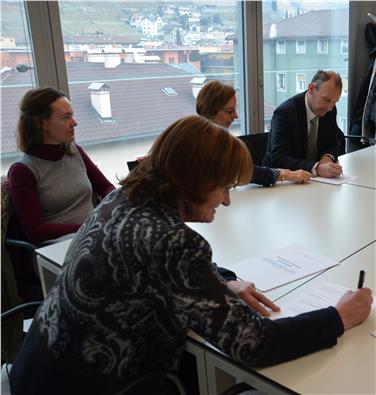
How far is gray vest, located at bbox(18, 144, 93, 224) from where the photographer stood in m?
2.06

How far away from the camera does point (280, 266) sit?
138 centimetres

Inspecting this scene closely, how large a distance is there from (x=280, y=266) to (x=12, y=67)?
2.01 m

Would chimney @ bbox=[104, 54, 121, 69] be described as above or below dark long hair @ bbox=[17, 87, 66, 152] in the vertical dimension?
above

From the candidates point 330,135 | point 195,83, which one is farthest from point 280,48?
point 330,135

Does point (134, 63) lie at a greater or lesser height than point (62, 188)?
greater

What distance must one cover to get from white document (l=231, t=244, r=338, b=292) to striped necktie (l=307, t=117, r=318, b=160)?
1396 millimetres

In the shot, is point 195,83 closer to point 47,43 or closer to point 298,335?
point 47,43

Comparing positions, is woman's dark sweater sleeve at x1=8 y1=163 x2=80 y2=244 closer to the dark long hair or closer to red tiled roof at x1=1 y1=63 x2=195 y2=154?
the dark long hair

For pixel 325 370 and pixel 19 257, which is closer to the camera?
pixel 325 370

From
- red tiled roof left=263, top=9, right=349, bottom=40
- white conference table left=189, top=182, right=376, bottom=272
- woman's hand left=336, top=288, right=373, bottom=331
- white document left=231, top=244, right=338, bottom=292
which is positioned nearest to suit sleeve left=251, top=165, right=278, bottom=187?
white conference table left=189, top=182, right=376, bottom=272

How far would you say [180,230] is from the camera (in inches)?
35.3

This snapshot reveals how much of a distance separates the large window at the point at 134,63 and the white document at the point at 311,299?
5.67ft

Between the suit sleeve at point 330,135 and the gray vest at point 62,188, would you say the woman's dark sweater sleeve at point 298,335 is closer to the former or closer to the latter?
the gray vest at point 62,188

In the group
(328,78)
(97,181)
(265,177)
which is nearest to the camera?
(265,177)
